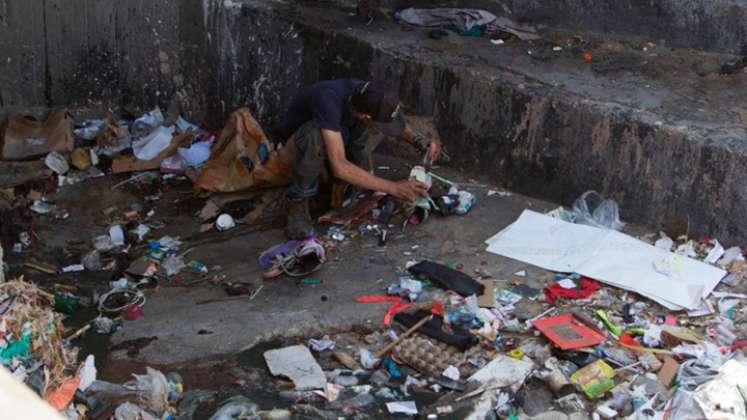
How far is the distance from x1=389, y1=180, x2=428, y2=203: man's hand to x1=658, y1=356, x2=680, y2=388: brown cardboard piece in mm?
1593

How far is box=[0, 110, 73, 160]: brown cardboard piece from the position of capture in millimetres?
6914

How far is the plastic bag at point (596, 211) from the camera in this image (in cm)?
512

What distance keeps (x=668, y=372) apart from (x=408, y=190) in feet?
5.50

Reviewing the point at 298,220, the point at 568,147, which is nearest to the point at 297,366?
the point at 298,220

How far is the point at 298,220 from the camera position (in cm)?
529

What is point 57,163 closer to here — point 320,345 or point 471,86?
point 471,86

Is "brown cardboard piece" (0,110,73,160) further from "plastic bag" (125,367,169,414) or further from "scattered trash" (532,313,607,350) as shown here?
"scattered trash" (532,313,607,350)

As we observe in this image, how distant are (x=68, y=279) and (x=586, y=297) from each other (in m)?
2.93

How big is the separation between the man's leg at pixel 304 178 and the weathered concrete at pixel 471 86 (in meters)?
0.98

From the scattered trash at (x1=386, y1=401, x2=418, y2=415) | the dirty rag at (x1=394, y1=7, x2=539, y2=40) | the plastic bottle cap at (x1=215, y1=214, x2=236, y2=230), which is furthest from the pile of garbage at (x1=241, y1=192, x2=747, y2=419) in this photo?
the dirty rag at (x1=394, y1=7, x2=539, y2=40)

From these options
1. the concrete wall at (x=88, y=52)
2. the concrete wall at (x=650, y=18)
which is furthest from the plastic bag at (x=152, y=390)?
the concrete wall at (x=88, y=52)

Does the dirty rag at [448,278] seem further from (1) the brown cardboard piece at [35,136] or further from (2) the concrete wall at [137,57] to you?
(1) the brown cardboard piece at [35,136]

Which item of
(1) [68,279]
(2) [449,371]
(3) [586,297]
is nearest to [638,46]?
(3) [586,297]

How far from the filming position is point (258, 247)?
214 inches
